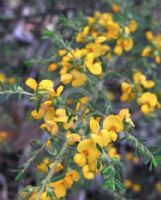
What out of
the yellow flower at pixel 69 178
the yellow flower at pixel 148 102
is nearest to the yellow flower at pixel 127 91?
the yellow flower at pixel 148 102

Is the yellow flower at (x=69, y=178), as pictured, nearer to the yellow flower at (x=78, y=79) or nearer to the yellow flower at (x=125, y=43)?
the yellow flower at (x=78, y=79)

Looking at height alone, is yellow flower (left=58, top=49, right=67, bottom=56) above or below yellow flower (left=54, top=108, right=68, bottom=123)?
above

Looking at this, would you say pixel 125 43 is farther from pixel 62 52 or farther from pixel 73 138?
pixel 73 138

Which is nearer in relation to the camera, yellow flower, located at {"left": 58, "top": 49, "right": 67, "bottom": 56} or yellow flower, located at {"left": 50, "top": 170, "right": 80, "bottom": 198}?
yellow flower, located at {"left": 50, "top": 170, "right": 80, "bottom": 198}

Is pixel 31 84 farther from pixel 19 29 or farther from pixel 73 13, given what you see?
pixel 19 29

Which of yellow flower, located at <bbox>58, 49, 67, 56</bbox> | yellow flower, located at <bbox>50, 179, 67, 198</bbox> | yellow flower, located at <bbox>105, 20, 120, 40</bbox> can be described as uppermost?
yellow flower, located at <bbox>105, 20, 120, 40</bbox>

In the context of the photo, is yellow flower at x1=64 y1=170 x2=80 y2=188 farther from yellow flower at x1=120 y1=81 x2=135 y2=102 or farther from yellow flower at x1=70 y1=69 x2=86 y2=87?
yellow flower at x1=120 y1=81 x2=135 y2=102

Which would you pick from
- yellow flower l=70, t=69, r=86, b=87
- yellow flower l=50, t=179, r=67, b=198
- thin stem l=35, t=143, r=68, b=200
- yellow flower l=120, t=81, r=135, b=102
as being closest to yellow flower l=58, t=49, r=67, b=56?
yellow flower l=70, t=69, r=86, b=87

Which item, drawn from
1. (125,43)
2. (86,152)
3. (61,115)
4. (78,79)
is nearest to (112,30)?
(125,43)

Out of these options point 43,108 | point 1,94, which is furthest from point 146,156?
point 1,94

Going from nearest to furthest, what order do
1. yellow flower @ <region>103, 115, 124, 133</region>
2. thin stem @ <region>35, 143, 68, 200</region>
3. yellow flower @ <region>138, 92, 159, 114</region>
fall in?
thin stem @ <region>35, 143, 68, 200</region> < yellow flower @ <region>103, 115, 124, 133</region> < yellow flower @ <region>138, 92, 159, 114</region>

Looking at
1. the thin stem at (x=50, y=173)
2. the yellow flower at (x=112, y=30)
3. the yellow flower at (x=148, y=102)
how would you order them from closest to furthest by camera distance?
the thin stem at (x=50, y=173), the yellow flower at (x=148, y=102), the yellow flower at (x=112, y=30)
